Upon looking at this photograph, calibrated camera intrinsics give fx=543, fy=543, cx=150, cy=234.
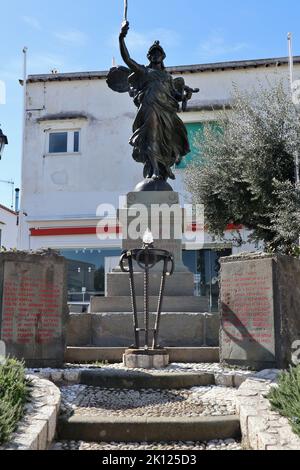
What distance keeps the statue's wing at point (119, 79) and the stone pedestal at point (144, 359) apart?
5.35 m

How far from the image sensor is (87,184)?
1911 centimetres

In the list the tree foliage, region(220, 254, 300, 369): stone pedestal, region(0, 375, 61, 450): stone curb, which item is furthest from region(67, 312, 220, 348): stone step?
the tree foliage

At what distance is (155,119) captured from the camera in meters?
9.40

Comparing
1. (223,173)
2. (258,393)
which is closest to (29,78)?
(223,173)

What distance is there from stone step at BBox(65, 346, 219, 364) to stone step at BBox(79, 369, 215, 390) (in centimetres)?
103

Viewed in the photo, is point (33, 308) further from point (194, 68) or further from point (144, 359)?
point (194, 68)

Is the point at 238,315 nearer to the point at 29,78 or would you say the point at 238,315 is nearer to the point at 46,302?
the point at 46,302

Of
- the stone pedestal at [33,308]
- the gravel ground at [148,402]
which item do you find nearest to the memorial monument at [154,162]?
the stone pedestal at [33,308]

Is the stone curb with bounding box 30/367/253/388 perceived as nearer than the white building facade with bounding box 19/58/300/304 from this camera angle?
Yes

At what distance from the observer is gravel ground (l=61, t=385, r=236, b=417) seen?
476 cm

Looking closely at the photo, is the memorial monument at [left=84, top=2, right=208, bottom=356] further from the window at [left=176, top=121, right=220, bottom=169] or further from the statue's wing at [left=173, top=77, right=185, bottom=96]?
the window at [left=176, top=121, right=220, bottom=169]

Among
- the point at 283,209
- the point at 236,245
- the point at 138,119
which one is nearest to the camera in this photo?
the point at 138,119

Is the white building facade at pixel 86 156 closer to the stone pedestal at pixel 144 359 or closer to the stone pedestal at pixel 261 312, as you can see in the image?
the stone pedestal at pixel 261 312
